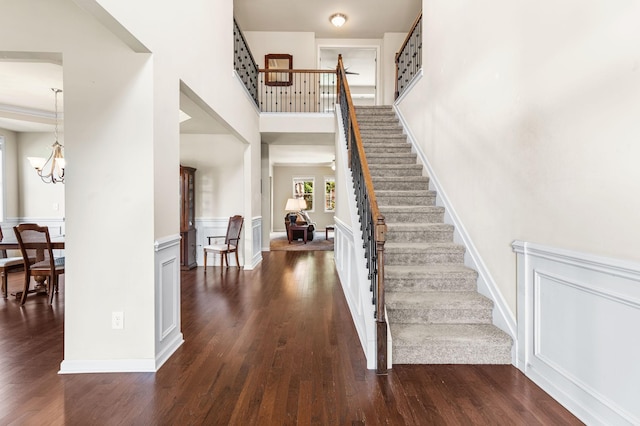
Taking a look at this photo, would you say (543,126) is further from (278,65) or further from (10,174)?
(10,174)

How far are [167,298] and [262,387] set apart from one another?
41.2 inches

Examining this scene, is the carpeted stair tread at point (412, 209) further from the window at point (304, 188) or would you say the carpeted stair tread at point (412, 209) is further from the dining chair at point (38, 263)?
the window at point (304, 188)

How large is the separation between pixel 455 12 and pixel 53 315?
5355mm

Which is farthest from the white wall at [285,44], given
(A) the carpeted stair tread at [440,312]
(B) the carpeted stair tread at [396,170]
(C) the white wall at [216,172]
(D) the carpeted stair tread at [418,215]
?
(A) the carpeted stair tread at [440,312]

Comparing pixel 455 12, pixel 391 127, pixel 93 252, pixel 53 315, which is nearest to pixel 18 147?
pixel 53 315

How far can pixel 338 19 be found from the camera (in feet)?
22.6

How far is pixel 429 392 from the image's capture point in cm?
201

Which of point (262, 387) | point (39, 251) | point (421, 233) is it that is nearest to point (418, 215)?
point (421, 233)

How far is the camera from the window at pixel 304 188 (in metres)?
13.4

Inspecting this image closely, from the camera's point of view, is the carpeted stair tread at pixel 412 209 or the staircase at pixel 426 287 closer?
the staircase at pixel 426 287

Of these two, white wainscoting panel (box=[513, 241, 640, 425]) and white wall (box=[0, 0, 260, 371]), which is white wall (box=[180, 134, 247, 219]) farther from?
white wainscoting panel (box=[513, 241, 640, 425])

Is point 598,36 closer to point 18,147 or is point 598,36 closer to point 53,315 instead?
point 53,315

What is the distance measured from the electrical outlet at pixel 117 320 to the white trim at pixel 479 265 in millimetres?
2834

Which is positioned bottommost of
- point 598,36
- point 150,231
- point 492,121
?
point 150,231
